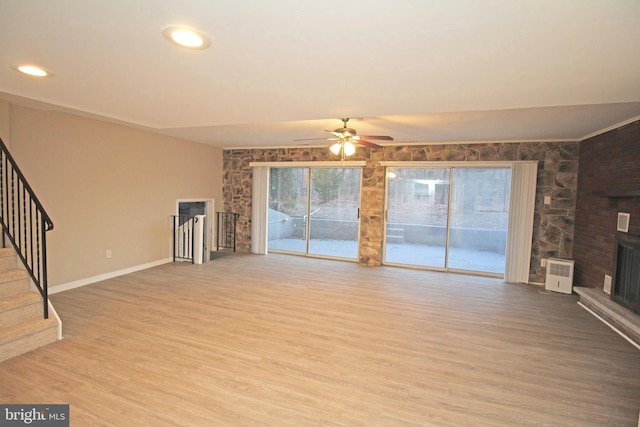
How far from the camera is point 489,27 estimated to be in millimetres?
1542

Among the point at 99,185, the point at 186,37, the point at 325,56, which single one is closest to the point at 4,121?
the point at 99,185

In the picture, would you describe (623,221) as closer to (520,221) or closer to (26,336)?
(520,221)

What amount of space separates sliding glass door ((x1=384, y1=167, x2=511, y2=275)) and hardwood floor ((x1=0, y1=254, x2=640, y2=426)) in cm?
145

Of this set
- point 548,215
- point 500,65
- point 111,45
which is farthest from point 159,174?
point 548,215

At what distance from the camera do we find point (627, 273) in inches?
151

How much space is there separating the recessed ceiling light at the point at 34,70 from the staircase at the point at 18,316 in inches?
78.0

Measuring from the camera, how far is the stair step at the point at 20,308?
2.87 meters

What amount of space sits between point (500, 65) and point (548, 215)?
4613mm

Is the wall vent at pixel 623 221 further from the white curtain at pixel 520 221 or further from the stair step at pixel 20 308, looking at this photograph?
the stair step at pixel 20 308

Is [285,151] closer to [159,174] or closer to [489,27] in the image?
[159,174]

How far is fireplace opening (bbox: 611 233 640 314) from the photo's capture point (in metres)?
3.67

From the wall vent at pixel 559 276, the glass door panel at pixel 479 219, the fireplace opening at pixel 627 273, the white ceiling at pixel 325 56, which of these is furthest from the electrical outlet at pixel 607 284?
the white ceiling at pixel 325 56

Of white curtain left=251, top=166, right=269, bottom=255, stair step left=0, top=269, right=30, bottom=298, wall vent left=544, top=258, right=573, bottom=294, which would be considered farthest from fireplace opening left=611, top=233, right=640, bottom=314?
stair step left=0, top=269, right=30, bottom=298

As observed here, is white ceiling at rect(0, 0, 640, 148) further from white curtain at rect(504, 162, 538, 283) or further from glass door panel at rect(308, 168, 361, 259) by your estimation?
glass door panel at rect(308, 168, 361, 259)
